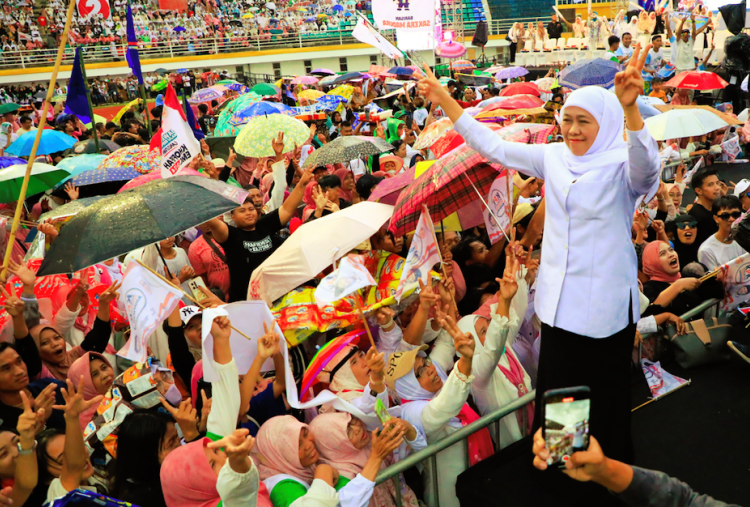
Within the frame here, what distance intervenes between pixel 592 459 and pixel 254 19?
34316 millimetres

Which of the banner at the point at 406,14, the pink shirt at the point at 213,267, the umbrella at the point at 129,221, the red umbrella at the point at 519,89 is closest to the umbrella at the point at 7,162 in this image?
the pink shirt at the point at 213,267

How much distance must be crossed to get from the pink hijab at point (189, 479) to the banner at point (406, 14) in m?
4.76

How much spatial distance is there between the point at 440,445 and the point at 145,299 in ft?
5.00

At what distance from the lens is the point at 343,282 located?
3.03 m

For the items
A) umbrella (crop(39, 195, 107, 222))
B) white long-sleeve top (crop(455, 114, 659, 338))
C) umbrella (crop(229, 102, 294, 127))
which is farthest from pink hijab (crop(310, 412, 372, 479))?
umbrella (crop(229, 102, 294, 127))

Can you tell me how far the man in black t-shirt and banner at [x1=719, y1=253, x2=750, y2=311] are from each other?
2.64 meters

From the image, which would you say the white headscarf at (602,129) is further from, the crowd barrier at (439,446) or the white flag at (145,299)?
the white flag at (145,299)

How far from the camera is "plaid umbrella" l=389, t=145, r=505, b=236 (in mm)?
3252

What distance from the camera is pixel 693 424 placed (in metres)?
3.06

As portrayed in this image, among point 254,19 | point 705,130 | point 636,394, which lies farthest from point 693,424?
point 254,19

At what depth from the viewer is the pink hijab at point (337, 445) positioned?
8.52 ft

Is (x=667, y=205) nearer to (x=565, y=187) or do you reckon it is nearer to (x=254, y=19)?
(x=565, y=187)

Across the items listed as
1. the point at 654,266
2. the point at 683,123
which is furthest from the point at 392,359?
the point at 683,123

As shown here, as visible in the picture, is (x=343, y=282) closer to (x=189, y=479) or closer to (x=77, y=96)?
(x=189, y=479)
